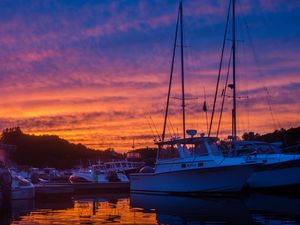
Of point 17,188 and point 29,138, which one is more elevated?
point 29,138

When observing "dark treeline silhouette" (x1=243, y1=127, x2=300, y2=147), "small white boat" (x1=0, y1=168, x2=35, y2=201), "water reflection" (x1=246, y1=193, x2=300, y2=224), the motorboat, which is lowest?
"water reflection" (x1=246, y1=193, x2=300, y2=224)

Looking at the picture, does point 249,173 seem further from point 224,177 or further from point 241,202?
point 241,202

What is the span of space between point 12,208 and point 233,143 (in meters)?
18.0

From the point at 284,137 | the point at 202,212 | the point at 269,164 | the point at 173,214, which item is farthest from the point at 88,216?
the point at 284,137

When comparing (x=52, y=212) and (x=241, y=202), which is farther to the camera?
(x=241, y=202)

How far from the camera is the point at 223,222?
824 inches

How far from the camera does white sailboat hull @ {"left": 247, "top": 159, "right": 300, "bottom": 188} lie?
3684 cm

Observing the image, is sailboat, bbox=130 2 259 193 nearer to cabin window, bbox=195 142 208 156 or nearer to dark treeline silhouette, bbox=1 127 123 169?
cabin window, bbox=195 142 208 156

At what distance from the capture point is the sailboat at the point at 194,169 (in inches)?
1400

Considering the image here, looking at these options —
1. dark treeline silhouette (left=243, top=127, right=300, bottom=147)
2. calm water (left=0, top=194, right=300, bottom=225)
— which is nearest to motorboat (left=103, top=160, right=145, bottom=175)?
dark treeline silhouette (left=243, top=127, right=300, bottom=147)

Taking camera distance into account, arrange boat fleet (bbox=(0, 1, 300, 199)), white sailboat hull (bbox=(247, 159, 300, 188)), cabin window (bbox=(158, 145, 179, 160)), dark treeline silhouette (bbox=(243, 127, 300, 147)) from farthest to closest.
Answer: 1. dark treeline silhouette (bbox=(243, 127, 300, 147))
2. cabin window (bbox=(158, 145, 179, 160))
3. white sailboat hull (bbox=(247, 159, 300, 188))
4. boat fleet (bbox=(0, 1, 300, 199))

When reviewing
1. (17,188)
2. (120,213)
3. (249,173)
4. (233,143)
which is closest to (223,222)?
(120,213)

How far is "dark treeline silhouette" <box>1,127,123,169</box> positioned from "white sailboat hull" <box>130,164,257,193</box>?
89298mm

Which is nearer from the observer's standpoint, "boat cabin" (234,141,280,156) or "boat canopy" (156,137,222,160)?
"boat canopy" (156,137,222,160)
